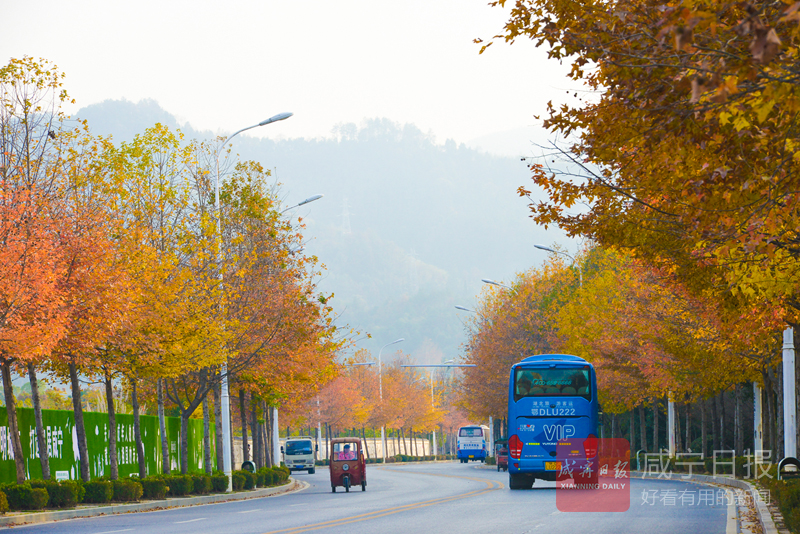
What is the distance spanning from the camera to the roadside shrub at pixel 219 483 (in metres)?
30.2

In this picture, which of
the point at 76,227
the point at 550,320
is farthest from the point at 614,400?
the point at 76,227

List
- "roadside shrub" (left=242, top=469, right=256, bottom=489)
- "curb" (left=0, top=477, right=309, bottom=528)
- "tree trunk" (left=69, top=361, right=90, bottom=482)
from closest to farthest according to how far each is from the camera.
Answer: "curb" (left=0, top=477, right=309, bottom=528) → "tree trunk" (left=69, top=361, right=90, bottom=482) → "roadside shrub" (left=242, top=469, right=256, bottom=489)

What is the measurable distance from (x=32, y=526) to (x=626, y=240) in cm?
1262

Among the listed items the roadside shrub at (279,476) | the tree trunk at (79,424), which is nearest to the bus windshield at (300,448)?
the roadside shrub at (279,476)

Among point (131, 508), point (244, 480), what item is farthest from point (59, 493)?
point (244, 480)

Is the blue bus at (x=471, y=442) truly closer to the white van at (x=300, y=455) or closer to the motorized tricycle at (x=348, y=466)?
the white van at (x=300, y=455)

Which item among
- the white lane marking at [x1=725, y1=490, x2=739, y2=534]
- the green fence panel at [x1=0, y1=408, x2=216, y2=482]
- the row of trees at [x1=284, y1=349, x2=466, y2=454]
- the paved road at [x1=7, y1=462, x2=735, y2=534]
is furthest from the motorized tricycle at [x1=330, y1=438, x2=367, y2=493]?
the row of trees at [x1=284, y1=349, x2=466, y2=454]

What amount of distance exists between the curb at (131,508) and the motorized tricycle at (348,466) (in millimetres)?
2265

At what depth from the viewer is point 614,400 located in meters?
45.0

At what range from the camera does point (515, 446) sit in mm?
25500

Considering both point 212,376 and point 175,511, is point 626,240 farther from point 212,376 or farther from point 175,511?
point 212,376

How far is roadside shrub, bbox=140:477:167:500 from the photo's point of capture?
84.3ft

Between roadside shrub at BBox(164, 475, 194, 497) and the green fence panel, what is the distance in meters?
3.07

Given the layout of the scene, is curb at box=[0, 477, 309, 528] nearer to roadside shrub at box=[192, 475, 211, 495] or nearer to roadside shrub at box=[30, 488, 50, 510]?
roadside shrub at box=[30, 488, 50, 510]
